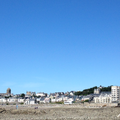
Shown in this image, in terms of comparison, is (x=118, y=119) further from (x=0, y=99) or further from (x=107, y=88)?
(x=0, y=99)

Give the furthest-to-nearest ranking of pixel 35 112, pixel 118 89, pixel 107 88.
A: pixel 107 88, pixel 118 89, pixel 35 112

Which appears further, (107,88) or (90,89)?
(90,89)

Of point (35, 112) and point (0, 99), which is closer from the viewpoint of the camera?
point (35, 112)

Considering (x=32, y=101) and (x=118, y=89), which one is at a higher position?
(x=118, y=89)

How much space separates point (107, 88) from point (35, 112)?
437 ft

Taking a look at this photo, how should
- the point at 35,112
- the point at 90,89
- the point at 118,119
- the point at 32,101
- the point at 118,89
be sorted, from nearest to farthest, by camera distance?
1. the point at 118,119
2. the point at 35,112
3. the point at 118,89
4. the point at 32,101
5. the point at 90,89

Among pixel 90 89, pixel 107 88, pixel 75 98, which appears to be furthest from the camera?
pixel 90 89

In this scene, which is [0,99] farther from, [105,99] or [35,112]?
[35,112]

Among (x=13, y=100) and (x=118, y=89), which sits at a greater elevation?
(x=118, y=89)

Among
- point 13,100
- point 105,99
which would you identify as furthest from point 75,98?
point 13,100

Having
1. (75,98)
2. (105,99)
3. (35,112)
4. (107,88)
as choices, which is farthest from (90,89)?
(35,112)

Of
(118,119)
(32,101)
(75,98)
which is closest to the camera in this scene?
(118,119)

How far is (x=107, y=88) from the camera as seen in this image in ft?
542

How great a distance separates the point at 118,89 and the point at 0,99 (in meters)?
104
